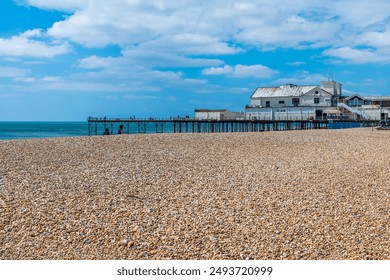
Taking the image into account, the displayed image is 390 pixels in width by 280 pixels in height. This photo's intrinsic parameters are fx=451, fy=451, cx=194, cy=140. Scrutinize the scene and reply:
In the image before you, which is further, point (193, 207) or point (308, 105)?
point (308, 105)

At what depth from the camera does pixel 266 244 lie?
5.91 meters

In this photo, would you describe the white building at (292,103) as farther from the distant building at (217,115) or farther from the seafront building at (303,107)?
the distant building at (217,115)

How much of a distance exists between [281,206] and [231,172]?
11.1ft

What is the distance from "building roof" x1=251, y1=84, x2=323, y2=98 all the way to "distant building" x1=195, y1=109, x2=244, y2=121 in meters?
3.80

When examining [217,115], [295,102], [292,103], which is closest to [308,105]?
[295,102]

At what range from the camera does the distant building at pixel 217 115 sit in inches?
2111

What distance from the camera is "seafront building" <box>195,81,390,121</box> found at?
53375mm

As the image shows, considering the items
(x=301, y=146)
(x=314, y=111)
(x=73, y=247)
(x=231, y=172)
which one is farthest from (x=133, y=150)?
(x=314, y=111)

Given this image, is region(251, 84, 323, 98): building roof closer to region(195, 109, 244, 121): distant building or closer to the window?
the window

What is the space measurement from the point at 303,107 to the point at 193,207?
48.8 meters

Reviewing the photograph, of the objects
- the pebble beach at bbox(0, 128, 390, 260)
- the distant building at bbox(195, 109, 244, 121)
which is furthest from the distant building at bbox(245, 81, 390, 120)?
the pebble beach at bbox(0, 128, 390, 260)

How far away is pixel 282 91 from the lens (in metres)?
56.5

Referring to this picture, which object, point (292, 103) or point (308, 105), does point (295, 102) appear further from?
point (308, 105)
